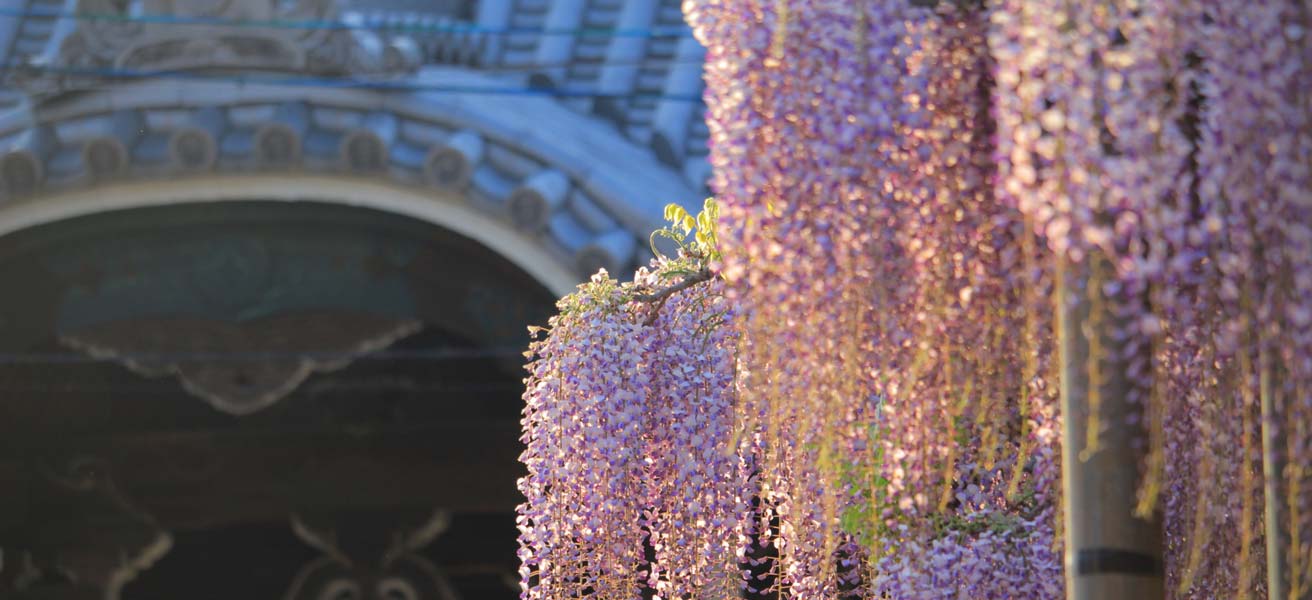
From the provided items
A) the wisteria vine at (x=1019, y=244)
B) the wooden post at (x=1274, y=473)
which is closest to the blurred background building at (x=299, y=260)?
the wisteria vine at (x=1019, y=244)

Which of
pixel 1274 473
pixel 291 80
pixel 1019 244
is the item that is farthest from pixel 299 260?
pixel 1274 473

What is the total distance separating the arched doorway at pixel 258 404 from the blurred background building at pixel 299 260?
26 mm

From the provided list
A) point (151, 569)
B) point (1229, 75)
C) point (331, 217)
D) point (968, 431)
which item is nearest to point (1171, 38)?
point (1229, 75)

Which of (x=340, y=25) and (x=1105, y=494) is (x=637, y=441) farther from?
(x=340, y=25)

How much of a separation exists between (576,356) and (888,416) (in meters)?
2.29

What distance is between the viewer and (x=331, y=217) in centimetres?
1437

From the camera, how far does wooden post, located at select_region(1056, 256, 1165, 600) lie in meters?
3.91

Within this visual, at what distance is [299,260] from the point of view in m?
14.8

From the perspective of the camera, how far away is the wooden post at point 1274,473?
375 cm

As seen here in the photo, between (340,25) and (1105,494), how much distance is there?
1024cm

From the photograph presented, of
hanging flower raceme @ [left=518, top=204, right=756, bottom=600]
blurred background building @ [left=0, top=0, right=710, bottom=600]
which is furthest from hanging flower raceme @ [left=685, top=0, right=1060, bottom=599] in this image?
blurred background building @ [left=0, top=0, right=710, bottom=600]

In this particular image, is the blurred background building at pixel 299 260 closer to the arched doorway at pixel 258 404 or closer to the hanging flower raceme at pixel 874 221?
the arched doorway at pixel 258 404

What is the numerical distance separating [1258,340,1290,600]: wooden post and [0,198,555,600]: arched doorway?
10.5m

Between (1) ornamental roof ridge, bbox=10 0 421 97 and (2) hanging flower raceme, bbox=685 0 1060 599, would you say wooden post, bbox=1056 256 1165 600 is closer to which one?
(2) hanging flower raceme, bbox=685 0 1060 599
